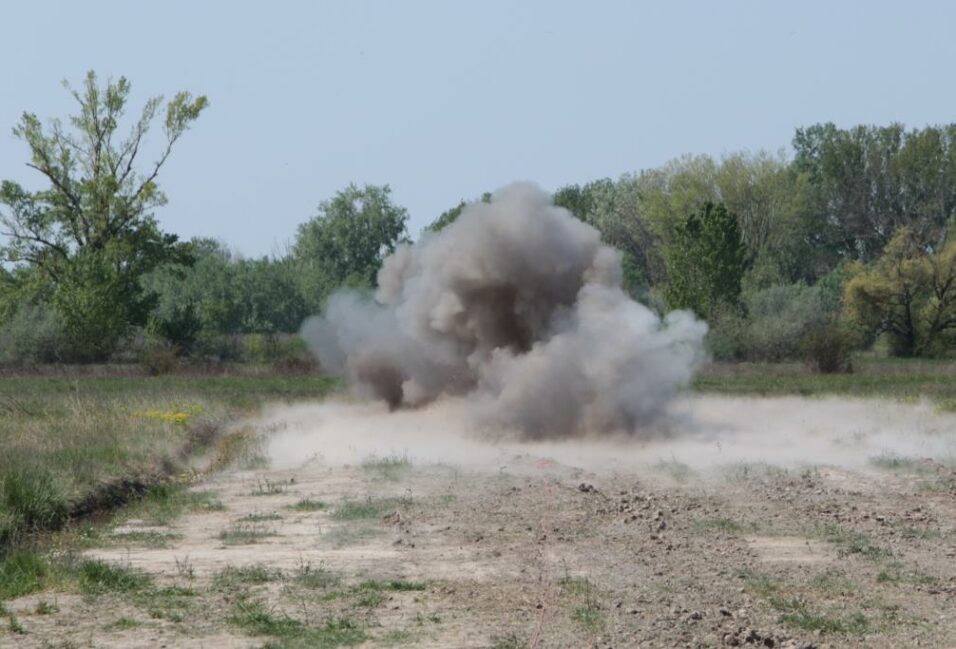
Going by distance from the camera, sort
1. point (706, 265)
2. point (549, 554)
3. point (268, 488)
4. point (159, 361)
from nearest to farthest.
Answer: point (549, 554) → point (268, 488) → point (159, 361) → point (706, 265)

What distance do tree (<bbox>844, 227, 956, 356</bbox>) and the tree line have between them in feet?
0.28

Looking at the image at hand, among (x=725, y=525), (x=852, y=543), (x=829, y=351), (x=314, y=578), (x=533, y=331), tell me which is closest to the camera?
(x=314, y=578)

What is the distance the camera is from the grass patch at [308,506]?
2264 centimetres

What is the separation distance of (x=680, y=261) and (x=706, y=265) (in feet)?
5.23

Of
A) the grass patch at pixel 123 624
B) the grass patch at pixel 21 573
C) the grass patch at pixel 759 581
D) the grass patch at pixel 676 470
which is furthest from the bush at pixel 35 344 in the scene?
the grass patch at pixel 759 581

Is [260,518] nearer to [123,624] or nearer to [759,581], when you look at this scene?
[123,624]

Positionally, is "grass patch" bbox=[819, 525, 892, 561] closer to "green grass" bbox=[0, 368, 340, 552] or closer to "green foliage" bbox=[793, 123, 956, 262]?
"green grass" bbox=[0, 368, 340, 552]

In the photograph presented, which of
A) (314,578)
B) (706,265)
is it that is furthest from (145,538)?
(706,265)

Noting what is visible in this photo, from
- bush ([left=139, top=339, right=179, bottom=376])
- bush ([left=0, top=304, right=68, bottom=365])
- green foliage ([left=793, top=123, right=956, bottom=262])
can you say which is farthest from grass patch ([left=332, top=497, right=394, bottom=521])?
green foliage ([left=793, top=123, right=956, bottom=262])

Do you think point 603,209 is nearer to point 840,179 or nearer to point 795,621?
point 840,179

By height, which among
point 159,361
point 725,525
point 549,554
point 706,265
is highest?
point 706,265

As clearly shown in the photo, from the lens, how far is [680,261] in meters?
79.8

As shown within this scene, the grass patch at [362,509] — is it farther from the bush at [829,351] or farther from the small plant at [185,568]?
the bush at [829,351]

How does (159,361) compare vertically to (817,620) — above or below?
above
